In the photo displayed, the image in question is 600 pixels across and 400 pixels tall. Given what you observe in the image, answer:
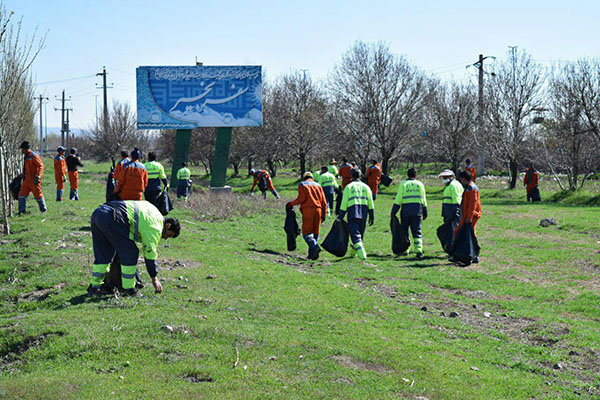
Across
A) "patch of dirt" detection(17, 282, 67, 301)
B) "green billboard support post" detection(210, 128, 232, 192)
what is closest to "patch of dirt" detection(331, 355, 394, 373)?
"patch of dirt" detection(17, 282, 67, 301)

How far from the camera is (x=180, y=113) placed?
109 ft

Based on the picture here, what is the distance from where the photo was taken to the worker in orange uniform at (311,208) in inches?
515

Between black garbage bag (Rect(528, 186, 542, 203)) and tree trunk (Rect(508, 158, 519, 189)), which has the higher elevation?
tree trunk (Rect(508, 158, 519, 189))

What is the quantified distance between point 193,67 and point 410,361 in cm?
2877

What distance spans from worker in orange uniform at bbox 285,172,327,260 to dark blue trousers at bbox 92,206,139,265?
5.67 meters

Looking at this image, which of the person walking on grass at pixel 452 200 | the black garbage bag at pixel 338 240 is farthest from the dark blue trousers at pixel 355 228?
the person walking on grass at pixel 452 200

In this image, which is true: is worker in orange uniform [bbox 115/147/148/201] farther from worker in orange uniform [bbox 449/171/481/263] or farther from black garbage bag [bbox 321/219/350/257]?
worker in orange uniform [bbox 449/171/481/263]

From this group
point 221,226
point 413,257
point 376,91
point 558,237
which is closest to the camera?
point 413,257

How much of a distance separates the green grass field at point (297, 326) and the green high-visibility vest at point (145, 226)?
0.83 meters

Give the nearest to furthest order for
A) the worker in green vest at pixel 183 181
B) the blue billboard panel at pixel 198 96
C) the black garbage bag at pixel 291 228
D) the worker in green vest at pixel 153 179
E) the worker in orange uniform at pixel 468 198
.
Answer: the worker in orange uniform at pixel 468 198, the black garbage bag at pixel 291 228, the worker in green vest at pixel 153 179, the worker in green vest at pixel 183 181, the blue billboard panel at pixel 198 96

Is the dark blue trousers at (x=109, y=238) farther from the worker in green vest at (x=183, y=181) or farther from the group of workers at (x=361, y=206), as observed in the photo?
the worker in green vest at (x=183, y=181)

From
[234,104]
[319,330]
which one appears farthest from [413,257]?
[234,104]

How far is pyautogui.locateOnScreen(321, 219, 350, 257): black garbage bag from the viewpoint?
13.2 metres

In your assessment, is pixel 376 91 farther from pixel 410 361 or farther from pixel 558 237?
pixel 410 361
